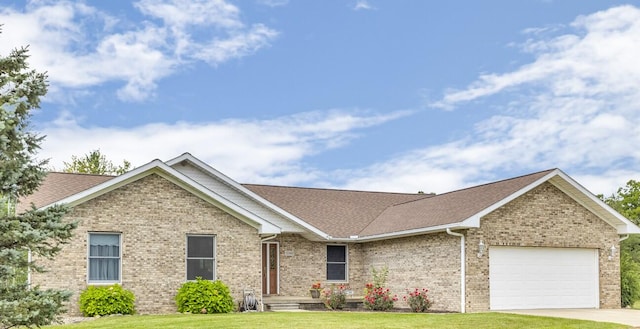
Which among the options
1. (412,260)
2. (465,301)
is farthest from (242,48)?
(465,301)

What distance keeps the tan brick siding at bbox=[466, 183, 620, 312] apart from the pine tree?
47.7 feet

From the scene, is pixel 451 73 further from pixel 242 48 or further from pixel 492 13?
pixel 242 48

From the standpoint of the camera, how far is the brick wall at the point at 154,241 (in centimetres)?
2180

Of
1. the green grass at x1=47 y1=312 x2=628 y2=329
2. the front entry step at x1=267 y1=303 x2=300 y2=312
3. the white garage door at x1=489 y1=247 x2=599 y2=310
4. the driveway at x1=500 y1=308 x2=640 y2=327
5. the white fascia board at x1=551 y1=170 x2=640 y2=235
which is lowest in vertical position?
the front entry step at x1=267 y1=303 x2=300 y2=312

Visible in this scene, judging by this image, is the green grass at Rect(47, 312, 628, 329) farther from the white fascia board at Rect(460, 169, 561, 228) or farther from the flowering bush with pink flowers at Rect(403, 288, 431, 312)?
the flowering bush with pink flowers at Rect(403, 288, 431, 312)

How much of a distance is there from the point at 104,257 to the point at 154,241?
1496 mm

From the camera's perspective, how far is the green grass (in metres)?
17.9

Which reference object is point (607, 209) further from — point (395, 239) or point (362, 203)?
point (362, 203)

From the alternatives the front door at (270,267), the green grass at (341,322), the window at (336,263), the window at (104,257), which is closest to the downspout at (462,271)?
the green grass at (341,322)

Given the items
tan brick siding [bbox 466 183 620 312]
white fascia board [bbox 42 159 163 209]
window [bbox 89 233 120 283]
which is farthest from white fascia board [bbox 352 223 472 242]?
window [bbox 89 233 120 283]

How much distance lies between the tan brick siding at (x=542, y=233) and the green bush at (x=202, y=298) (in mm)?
7248

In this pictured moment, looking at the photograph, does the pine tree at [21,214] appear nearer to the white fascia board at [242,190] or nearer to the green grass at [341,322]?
the green grass at [341,322]

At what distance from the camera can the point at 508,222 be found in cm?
2366

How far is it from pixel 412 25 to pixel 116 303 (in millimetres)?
13082
